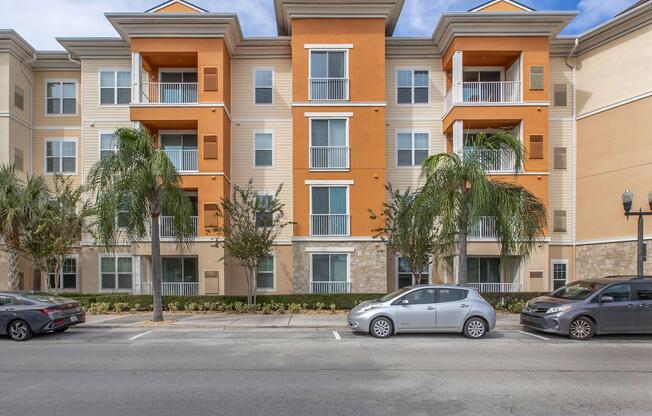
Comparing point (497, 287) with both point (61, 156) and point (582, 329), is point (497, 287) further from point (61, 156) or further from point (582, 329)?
point (61, 156)

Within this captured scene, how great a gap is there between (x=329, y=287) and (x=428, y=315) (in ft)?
28.5

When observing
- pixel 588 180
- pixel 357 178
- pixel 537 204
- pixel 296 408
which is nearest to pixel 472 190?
pixel 537 204

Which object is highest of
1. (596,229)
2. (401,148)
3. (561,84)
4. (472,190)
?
(561,84)

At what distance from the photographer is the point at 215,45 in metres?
21.2

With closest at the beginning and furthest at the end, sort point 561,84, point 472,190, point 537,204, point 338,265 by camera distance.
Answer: point 472,190 < point 537,204 < point 338,265 < point 561,84

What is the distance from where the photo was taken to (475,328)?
12.6 m

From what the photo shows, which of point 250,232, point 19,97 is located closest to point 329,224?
point 250,232

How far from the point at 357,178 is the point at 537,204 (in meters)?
8.09

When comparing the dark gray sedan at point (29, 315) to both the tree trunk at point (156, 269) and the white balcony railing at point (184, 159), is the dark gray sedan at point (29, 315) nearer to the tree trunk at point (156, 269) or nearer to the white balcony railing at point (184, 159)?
→ the tree trunk at point (156, 269)

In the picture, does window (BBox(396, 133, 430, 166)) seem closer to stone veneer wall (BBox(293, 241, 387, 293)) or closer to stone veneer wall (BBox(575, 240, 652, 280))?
stone veneer wall (BBox(293, 241, 387, 293))

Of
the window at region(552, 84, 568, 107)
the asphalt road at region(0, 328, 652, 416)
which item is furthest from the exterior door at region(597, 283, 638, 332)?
the window at region(552, 84, 568, 107)

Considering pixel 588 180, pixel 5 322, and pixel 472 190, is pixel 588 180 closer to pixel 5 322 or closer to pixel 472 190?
pixel 472 190

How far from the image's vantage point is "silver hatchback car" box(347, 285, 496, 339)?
12562mm

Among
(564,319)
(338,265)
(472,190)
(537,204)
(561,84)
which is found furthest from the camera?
(561,84)
